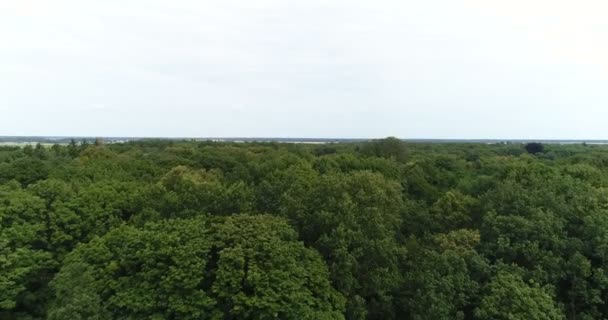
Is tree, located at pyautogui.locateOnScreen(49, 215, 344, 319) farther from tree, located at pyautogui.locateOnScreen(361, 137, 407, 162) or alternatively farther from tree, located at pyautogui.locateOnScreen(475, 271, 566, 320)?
tree, located at pyautogui.locateOnScreen(361, 137, 407, 162)

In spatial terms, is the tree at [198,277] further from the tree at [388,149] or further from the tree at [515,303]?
the tree at [388,149]

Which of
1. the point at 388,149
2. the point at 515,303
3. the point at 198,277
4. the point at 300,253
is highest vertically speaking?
the point at 388,149

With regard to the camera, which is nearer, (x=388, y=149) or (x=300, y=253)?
(x=300, y=253)

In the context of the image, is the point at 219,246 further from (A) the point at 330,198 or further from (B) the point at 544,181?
(B) the point at 544,181

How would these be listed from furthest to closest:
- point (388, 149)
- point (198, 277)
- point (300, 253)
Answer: point (388, 149)
point (300, 253)
point (198, 277)

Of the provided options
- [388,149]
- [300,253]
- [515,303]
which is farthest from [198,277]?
[388,149]

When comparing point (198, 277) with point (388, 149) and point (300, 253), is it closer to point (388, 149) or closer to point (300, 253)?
point (300, 253)

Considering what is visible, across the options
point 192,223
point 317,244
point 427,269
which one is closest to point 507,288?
point 427,269

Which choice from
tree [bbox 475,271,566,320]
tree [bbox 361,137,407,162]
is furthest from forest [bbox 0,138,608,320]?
tree [bbox 361,137,407,162]
